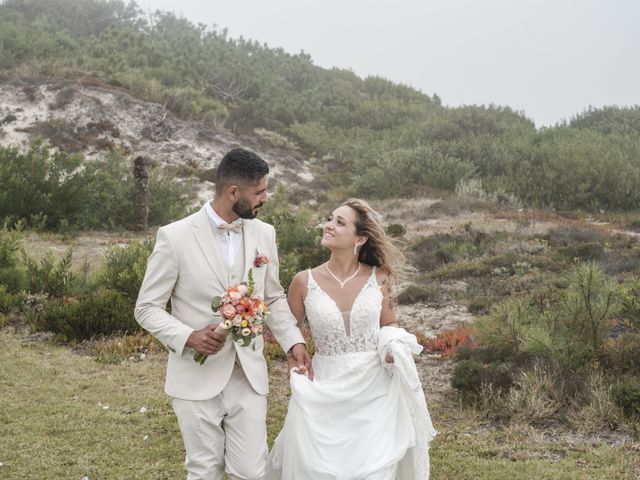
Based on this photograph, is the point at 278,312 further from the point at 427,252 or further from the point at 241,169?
the point at 427,252

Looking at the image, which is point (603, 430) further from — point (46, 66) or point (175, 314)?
point (46, 66)

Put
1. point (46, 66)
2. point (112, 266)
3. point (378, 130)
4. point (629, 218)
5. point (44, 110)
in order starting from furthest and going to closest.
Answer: point (378, 130) < point (46, 66) < point (44, 110) < point (629, 218) < point (112, 266)

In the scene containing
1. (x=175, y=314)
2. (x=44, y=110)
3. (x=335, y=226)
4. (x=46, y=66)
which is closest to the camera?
(x=175, y=314)

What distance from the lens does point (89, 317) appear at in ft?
34.3

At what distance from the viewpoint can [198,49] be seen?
46875 mm

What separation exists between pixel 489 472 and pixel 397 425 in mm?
1953

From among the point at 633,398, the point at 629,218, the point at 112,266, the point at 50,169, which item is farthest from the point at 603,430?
the point at 629,218

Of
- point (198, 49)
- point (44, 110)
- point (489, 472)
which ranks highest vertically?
point (198, 49)

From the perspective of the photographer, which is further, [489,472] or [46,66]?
[46,66]

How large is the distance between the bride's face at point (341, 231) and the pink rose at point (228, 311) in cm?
129

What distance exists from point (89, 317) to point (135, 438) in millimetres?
3965

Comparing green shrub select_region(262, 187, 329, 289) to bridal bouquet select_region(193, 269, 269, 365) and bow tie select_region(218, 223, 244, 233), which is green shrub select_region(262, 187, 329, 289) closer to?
bow tie select_region(218, 223, 244, 233)

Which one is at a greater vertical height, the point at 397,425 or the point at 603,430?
the point at 397,425

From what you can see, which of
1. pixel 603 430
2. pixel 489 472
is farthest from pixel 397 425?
pixel 603 430
